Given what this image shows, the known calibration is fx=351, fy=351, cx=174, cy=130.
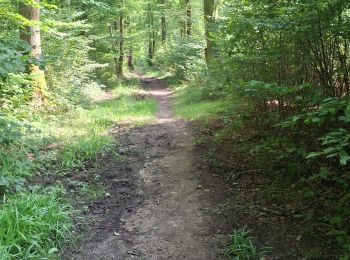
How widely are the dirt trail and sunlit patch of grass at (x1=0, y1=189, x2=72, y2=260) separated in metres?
0.30

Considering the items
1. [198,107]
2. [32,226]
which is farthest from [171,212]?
[198,107]

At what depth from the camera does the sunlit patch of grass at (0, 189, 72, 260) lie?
3.91 metres

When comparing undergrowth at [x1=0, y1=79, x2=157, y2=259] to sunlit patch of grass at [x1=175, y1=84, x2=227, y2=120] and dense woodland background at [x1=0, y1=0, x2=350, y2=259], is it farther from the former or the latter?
sunlit patch of grass at [x1=175, y1=84, x2=227, y2=120]

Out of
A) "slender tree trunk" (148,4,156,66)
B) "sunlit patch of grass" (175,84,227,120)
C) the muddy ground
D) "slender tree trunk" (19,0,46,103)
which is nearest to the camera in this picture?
the muddy ground

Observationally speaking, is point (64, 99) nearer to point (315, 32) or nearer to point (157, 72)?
point (315, 32)

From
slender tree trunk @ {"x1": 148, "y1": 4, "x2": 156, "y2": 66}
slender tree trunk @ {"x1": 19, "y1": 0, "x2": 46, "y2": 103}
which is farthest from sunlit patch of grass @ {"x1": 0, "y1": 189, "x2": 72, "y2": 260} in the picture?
slender tree trunk @ {"x1": 148, "y1": 4, "x2": 156, "y2": 66}

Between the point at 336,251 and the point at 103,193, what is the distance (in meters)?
3.69

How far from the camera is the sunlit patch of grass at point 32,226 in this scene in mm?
3906

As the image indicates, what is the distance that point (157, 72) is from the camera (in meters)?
33.3

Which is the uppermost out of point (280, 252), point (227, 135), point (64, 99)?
point (64, 99)

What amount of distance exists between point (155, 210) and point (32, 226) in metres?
1.85

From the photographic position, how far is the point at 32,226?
427 cm

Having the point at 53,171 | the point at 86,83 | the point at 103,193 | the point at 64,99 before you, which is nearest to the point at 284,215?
the point at 103,193

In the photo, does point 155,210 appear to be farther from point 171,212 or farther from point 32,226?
point 32,226
